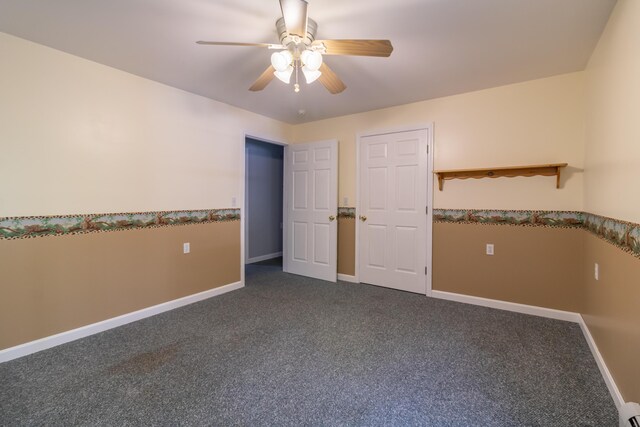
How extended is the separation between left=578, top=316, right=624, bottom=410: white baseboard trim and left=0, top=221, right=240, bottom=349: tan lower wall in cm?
347

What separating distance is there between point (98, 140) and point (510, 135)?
13.0ft

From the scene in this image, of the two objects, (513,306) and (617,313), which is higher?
(617,313)

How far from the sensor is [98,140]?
2.52 meters

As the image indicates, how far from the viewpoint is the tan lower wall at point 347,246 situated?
4016 millimetres

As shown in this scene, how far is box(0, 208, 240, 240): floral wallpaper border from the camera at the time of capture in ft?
7.00

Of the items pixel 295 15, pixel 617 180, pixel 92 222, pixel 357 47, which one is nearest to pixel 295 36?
pixel 295 15

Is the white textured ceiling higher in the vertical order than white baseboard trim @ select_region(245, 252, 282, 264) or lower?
higher

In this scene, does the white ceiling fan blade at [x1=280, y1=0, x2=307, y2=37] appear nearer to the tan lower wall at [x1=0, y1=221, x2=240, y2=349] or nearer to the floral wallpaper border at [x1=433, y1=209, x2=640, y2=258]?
the floral wallpaper border at [x1=433, y1=209, x2=640, y2=258]

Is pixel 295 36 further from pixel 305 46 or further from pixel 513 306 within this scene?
pixel 513 306

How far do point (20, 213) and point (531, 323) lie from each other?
439 centimetres

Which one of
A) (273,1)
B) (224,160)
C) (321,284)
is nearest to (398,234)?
(321,284)

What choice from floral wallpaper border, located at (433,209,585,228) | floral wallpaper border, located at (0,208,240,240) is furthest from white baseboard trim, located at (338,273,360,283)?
floral wallpaper border, located at (0,208,240,240)

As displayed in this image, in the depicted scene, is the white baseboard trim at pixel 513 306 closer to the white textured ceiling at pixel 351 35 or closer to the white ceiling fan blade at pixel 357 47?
the white textured ceiling at pixel 351 35

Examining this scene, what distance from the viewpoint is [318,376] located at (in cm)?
186
